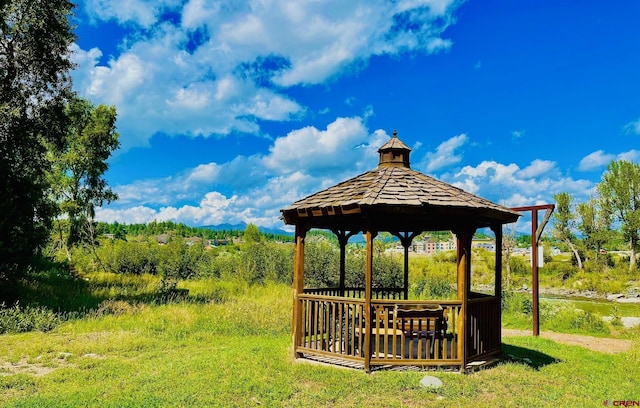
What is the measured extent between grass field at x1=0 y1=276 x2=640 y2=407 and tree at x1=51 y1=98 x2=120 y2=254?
590 inches

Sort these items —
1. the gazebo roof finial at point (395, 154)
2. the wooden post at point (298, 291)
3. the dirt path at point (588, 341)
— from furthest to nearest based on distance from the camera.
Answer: the dirt path at point (588, 341) → the gazebo roof finial at point (395, 154) → the wooden post at point (298, 291)

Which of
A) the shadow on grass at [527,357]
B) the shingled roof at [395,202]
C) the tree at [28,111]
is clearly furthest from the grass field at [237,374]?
the tree at [28,111]

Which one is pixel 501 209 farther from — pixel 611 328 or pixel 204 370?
pixel 611 328

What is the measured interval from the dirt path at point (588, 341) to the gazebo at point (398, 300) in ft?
11.4

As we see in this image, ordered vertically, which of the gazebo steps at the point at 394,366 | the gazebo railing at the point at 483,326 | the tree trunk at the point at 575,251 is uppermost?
the tree trunk at the point at 575,251

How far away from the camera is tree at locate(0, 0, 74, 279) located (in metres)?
12.9

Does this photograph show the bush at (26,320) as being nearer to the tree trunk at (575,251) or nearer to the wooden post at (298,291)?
the wooden post at (298,291)

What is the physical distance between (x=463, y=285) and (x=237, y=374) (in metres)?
3.83

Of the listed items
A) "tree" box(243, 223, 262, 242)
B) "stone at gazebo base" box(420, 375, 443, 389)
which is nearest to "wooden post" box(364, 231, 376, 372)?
"stone at gazebo base" box(420, 375, 443, 389)

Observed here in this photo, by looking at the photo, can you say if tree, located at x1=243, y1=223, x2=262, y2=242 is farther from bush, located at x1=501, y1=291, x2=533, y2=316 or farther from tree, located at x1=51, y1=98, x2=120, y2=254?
bush, located at x1=501, y1=291, x2=533, y2=316

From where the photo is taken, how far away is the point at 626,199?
105 feet

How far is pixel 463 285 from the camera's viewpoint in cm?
727

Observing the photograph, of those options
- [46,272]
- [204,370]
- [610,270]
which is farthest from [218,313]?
[610,270]

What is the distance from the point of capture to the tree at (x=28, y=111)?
12867mm
